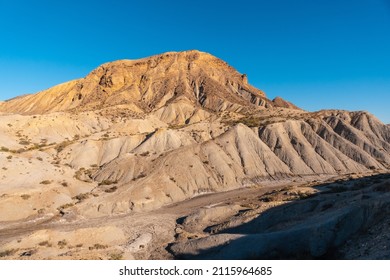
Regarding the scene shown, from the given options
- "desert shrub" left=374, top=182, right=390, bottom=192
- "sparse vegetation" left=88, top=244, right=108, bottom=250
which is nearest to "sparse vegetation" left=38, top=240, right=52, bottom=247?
"sparse vegetation" left=88, top=244, right=108, bottom=250

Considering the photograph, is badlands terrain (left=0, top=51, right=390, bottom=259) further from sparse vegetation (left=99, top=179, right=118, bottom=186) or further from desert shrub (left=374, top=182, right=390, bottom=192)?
sparse vegetation (left=99, top=179, right=118, bottom=186)

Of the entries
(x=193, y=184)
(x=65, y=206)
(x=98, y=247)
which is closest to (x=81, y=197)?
(x=65, y=206)

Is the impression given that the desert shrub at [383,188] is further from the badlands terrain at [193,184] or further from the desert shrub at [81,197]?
the desert shrub at [81,197]

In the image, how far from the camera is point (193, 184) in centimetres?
4762

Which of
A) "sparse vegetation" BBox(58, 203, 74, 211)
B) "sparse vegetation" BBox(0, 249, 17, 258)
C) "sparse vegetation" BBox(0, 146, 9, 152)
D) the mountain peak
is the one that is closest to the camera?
"sparse vegetation" BBox(0, 249, 17, 258)

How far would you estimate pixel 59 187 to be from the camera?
43906 mm

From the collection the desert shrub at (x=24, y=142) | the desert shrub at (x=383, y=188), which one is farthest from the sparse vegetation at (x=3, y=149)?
the desert shrub at (x=383, y=188)

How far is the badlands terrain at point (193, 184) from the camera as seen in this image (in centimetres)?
2134

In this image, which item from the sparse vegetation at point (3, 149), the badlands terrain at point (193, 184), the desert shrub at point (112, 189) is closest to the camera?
the badlands terrain at point (193, 184)

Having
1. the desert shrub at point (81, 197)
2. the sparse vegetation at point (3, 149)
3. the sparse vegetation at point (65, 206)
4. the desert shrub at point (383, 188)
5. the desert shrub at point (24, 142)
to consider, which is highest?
the desert shrub at point (24, 142)

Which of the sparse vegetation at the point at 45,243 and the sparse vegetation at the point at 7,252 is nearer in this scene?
the sparse vegetation at the point at 7,252

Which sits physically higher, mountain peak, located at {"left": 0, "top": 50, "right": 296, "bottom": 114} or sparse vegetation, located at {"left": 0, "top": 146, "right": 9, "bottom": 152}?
mountain peak, located at {"left": 0, "top": 50, "right": 296, "bottom": 114}

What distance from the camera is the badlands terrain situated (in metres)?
21.3

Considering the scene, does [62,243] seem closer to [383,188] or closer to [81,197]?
[81,197]
